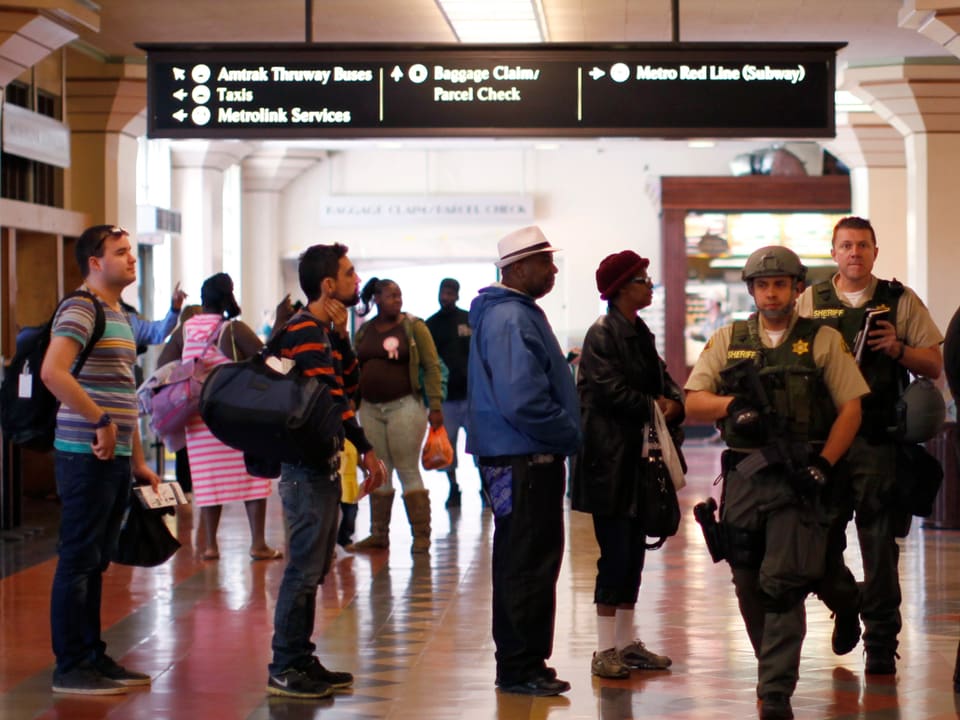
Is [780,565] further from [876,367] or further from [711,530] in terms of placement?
[876,367]

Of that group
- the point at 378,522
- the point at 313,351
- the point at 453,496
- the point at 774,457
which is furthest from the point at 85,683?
the point at 453,496

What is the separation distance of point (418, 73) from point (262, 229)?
13.4 m

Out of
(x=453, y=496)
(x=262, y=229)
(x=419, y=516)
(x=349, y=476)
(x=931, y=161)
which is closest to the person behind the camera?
(x=349, y=476)

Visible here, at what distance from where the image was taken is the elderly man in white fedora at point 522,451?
4.89m

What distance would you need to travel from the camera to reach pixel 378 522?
8570mm

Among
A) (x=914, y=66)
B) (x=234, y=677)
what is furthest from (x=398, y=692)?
(x=914, y=66)

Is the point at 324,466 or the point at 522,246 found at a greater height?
the point at 522,246

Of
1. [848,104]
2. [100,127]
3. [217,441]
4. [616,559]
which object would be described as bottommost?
[616,559]

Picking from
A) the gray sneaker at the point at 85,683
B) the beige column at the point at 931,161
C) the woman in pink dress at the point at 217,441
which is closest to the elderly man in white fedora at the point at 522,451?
the gray sneaker at the point at 85,683

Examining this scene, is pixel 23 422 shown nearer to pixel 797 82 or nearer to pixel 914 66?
pixel 797 82

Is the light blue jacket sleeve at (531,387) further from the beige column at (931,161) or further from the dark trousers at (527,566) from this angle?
the beige column at (931,161)

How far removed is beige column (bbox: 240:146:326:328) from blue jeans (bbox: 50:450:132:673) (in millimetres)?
14840

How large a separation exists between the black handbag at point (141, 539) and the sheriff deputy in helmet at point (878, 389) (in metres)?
2.46

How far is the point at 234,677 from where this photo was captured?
211 inches
